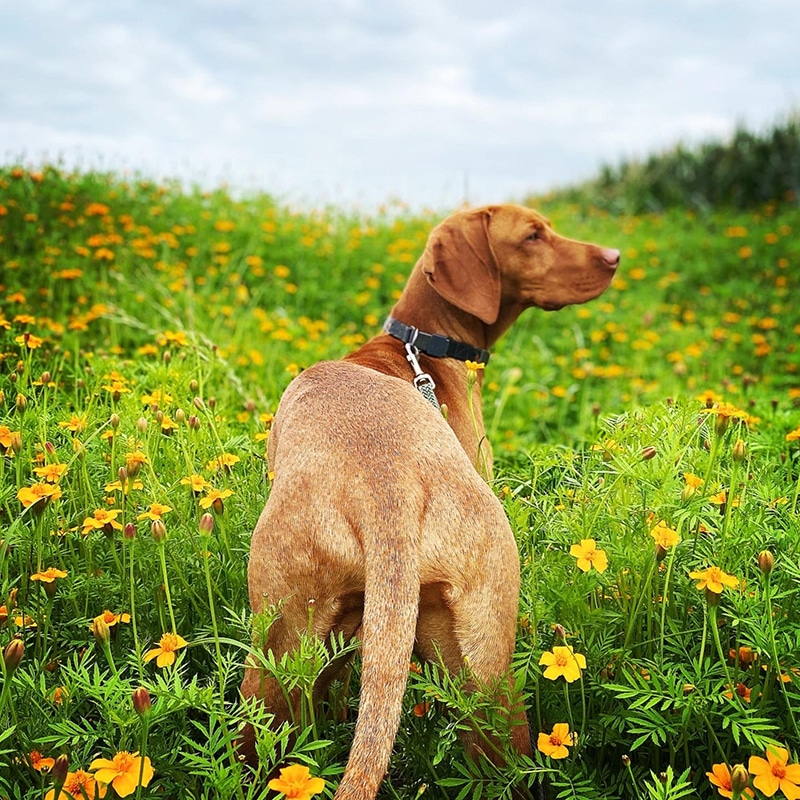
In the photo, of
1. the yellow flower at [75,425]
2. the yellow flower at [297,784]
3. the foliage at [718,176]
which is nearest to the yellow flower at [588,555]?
the yellow flower at [297,784]

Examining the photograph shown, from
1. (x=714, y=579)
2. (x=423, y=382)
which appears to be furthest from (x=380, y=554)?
(x=423, y=382)

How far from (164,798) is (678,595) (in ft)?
4.72

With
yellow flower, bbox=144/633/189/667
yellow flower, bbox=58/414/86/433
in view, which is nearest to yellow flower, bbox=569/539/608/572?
yellow flower, bbox=144/633/189/667

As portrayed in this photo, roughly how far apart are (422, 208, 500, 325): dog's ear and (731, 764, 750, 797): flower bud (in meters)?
2.17

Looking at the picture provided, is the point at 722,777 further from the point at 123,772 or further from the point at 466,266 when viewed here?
the point at 466,266

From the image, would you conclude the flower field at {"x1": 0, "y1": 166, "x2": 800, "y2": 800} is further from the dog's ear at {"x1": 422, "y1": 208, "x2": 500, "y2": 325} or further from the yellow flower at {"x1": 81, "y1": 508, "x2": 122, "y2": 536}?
the dog's ear at {"x1": 422, "y1": 208, "x2": 500, "y2": 325}

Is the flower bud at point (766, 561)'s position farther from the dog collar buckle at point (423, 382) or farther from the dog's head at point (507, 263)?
the dog's head at point (507, 263)

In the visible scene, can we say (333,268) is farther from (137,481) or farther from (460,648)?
(460,648)

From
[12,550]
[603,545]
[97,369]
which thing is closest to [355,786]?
[603,545]

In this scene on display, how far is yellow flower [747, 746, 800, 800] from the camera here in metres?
1.64

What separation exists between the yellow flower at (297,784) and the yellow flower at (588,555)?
76cm

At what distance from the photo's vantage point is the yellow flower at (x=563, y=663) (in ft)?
5.84

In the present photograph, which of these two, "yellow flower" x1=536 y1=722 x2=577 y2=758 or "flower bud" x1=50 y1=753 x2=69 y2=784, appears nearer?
"flower bud" x1=50 y1=753 x2=69 y2=784

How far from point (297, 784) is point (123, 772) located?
382mm
